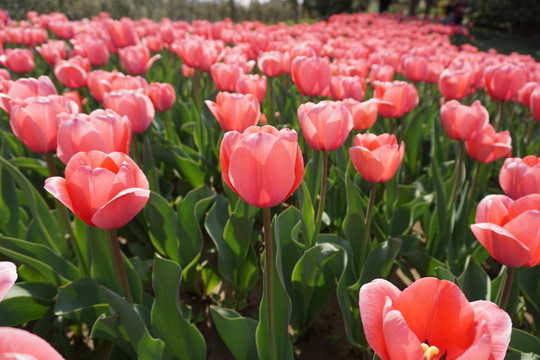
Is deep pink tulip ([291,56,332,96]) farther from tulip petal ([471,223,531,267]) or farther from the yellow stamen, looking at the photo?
the yellow stamen

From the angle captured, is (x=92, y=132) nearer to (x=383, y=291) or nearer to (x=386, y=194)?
(x=383, y=291)

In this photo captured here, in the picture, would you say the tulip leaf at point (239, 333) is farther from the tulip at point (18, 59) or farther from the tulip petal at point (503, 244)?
the tulip at point (18, 59)

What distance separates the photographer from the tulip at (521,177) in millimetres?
1302

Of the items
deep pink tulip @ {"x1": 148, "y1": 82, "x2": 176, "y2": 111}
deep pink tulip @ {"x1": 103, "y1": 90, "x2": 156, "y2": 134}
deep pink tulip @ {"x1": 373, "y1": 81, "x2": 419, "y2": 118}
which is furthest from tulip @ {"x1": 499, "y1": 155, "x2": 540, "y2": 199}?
deep pink tulip @ {"x1": 148, "y1": 82, "x2": 176, "y2": 111}

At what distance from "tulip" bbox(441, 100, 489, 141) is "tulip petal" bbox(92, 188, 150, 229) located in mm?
1381

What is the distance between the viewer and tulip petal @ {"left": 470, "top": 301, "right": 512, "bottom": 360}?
0.60 metres

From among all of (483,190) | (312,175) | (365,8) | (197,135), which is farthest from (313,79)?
(365,8)

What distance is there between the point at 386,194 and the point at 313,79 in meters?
0.73

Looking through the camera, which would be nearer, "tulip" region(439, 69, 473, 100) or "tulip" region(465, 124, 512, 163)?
"tulip" region(465, 124, 512, 163)

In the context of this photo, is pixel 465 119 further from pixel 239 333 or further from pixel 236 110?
pixel 239 333

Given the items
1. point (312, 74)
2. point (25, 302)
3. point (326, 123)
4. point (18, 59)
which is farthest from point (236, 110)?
point (18, 59)

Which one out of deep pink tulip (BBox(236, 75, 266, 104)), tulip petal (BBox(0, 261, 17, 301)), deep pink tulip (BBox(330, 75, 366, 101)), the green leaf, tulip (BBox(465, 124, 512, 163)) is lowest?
the green leaf

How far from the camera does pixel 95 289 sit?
4.72 ft

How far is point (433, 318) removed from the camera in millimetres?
662
